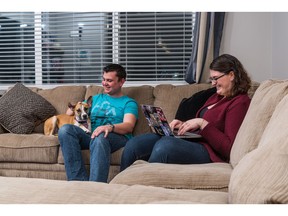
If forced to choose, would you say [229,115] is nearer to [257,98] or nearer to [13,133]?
[257,98]

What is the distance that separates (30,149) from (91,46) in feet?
5.65

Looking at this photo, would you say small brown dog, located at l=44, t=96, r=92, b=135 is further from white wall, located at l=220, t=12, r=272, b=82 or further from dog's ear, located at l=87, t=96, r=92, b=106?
white wall, located at l=220, t=12, r=272, b=82

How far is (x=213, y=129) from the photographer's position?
2264 millimetres

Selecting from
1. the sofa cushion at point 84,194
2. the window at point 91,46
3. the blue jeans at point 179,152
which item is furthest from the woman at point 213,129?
the window at point 91,46

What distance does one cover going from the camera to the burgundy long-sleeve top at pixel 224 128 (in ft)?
7.23

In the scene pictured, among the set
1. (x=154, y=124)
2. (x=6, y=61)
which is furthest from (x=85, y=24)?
(x=154, y=124)

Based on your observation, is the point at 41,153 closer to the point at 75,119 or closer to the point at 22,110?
the point at 75,119

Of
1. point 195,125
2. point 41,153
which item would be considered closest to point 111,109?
point 41,153

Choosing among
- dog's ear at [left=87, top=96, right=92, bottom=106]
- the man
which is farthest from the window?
the man

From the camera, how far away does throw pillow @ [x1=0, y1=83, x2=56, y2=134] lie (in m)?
3.60

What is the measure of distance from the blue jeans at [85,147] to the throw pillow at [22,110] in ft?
2.27
